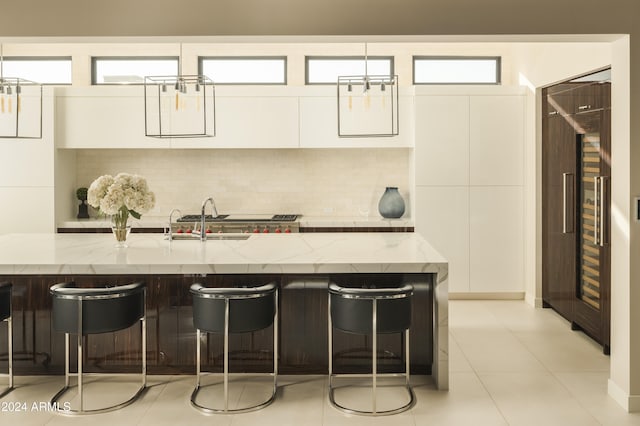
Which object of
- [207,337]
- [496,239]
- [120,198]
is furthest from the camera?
[496,239]

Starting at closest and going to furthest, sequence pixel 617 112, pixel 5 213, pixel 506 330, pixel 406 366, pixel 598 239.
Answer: pixel 617 112 < pixel 406 366 < pixel 598 239 < pixel 506 330 < pixel 5 213

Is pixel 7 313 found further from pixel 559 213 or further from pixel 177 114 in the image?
pixel 559 213

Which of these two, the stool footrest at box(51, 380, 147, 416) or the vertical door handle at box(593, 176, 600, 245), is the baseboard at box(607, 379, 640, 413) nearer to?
the vertical door handle at box(593, 176, 600, 245)

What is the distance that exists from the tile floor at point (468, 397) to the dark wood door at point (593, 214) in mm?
308

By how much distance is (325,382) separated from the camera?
14.7 feet

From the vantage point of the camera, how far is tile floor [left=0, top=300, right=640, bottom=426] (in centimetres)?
388

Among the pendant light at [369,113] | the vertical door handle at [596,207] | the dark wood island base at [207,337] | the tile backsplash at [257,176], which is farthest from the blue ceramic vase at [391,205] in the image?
the dark wood island base at [207,337]

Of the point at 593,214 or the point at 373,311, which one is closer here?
the point at 373,311

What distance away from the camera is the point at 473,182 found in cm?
718

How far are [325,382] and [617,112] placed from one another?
2514 millimetres

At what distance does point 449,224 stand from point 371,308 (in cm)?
350

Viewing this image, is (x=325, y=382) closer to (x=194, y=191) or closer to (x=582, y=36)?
(x=582, y=36)

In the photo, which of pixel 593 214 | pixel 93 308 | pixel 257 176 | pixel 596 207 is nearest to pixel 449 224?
A: pixel 593 214

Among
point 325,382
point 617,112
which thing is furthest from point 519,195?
point 325,382
